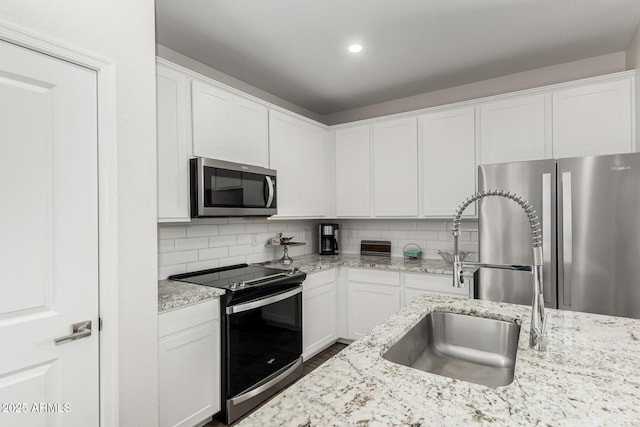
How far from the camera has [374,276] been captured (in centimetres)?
333

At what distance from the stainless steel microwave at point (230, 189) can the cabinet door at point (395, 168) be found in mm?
1250

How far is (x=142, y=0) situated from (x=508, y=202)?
2536 millimetres

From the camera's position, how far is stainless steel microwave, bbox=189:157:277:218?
2.32m

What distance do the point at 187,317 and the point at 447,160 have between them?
2.61 meters

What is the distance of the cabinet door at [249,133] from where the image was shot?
8.98 ft

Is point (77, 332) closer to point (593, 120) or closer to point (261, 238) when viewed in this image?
point (261, 238)

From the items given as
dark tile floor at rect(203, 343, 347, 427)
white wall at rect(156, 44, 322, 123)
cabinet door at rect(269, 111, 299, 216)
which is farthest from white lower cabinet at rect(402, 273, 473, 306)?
white wall at rect(156, 44, 322, 123)

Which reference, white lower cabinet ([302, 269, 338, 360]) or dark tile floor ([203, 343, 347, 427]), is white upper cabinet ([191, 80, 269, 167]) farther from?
dark tile floor ([203, 343, 347, 427])

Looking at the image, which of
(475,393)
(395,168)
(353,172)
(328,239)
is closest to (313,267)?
(328,239)

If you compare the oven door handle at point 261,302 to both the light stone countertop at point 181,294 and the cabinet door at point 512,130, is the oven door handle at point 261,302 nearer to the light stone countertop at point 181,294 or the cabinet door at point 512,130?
the light stone countertop at point 181,294

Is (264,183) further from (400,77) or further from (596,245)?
(596,245)

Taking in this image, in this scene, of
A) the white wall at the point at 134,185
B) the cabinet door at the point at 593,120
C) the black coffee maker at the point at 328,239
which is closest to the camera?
the white wall at the point at 134,185

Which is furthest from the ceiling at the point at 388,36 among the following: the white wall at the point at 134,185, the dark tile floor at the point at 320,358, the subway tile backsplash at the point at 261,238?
the dark tile floor at the point at 320,358

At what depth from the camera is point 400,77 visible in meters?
3.29
